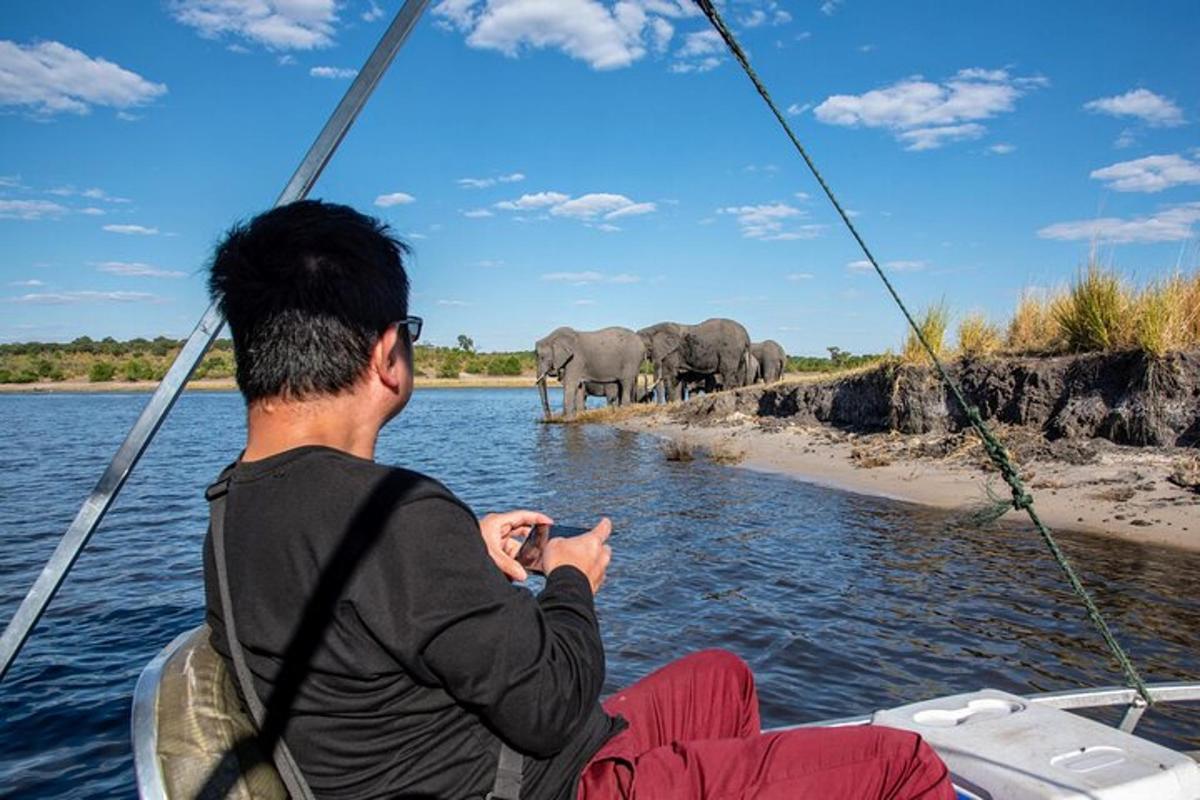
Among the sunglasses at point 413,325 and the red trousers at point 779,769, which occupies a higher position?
the sunglasses at point 413,325

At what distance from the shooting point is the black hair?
1.61m

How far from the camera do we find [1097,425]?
1206cm

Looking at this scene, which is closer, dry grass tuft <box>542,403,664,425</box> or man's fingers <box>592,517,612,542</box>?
man's fingers <box>592,517,612,542</box>

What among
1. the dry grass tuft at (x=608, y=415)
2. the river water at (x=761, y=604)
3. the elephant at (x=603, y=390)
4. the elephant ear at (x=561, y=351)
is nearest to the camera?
the river water at (x=761, y=604)

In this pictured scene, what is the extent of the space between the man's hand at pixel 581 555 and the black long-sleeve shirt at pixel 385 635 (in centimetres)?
29

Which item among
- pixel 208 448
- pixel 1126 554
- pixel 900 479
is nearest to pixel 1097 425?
pixel 900 479

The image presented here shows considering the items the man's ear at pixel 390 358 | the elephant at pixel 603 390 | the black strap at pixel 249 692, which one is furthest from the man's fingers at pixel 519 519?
the elephant at pixel 603 390

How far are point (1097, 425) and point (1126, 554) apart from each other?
4360mm

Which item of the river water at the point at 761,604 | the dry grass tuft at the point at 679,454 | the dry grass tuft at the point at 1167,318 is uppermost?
the dry grass tuft at the point at 1167,318

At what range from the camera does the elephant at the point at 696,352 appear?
110 feet

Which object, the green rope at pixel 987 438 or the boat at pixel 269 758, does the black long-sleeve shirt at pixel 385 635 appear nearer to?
the boat at pixel 269 758

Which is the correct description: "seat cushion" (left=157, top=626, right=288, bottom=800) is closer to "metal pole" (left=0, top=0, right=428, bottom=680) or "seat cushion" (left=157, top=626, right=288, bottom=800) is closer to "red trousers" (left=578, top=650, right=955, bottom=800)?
"metal pole" (left=0, top=0, right=428, bottom=680)

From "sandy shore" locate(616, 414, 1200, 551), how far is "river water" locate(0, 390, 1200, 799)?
0.66m

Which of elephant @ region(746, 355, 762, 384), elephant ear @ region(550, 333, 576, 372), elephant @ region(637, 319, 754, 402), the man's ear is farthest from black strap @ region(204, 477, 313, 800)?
elephant @ region(746, 355, 762, 384)
